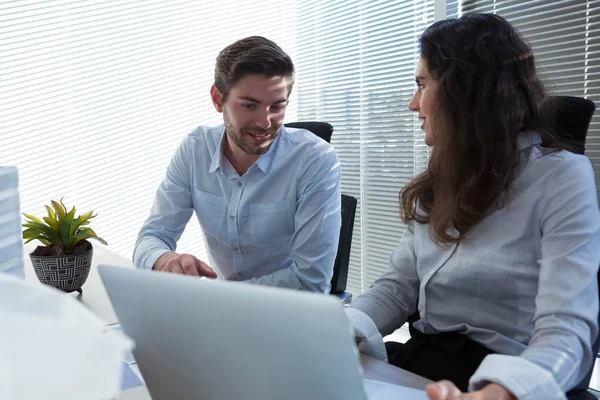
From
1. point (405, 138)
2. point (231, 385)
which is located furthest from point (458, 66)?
point (405, 138)

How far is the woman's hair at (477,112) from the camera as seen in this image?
115 centimetres

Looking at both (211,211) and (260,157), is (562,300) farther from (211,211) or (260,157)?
(211,211)

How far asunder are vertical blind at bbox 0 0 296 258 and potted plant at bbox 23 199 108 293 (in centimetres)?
191

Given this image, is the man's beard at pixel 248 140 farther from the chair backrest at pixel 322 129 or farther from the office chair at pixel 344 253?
the office chair at pixel 344 253

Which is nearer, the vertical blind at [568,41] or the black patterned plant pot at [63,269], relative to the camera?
the black patterned plant pot at [63,269]

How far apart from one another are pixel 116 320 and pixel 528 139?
1.00 metres

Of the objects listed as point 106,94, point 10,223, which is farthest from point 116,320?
point 106,94

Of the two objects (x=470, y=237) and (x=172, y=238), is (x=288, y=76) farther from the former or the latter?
(x=470, y=237)

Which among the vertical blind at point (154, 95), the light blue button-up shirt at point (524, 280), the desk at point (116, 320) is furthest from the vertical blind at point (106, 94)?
the light blue button-up shirt at point (524, 280)

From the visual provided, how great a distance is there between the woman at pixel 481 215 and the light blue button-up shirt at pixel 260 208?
0.43m

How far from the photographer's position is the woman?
41.6 inches

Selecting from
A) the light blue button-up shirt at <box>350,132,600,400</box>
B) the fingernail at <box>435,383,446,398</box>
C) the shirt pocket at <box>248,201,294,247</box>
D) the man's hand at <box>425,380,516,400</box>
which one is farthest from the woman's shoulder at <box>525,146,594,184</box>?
the shirt pocket at <box>248,201,294,247</box>

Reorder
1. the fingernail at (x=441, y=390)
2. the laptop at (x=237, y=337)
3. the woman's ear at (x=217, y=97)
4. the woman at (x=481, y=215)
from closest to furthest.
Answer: the laptop at (x=237, y=337) → the fingernail at (x=441, y=390) → the woman at (x=481, y=215) → the woman's ear at (x=217, y=97)

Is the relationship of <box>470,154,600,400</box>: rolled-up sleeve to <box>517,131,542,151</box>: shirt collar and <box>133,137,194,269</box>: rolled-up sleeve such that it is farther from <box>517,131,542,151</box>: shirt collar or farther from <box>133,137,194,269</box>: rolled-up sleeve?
<box>133,137,194,269</box>: rolled-up sleeve
